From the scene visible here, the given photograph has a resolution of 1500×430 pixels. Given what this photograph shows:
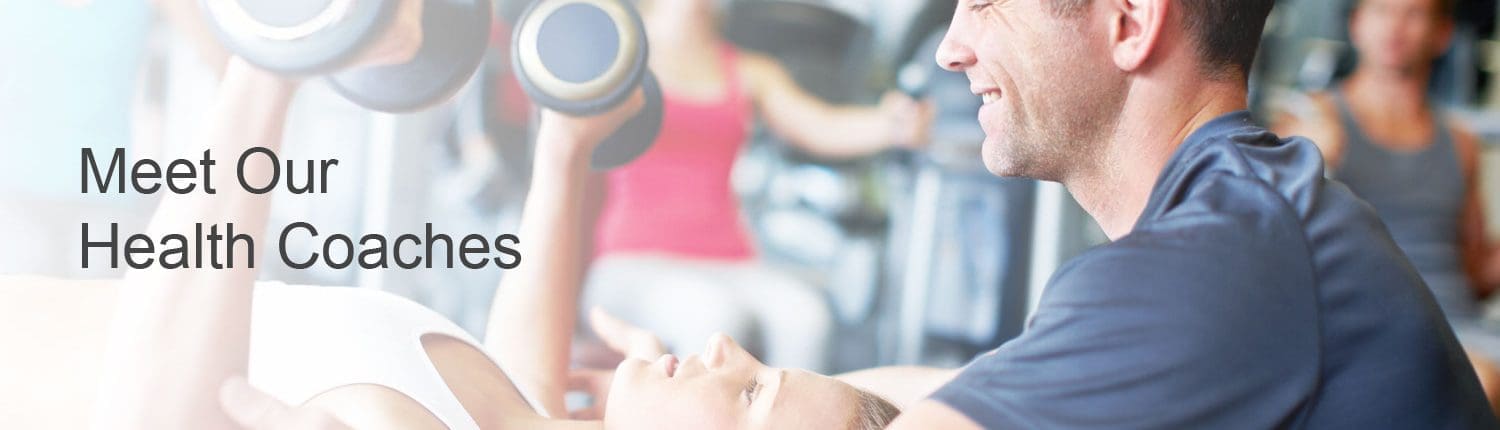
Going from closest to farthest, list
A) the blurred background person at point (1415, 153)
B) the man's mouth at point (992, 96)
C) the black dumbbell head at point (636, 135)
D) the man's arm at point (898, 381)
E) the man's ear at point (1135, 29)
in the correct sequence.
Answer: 1. the man's ear at point (1135, 29)
2. the man's mouth at point (992, 96)
3. the black dumbbell head at point (636, 135)
4. the man's arm at point (898, 381)
5. the blurred background person at point (1415, 153)

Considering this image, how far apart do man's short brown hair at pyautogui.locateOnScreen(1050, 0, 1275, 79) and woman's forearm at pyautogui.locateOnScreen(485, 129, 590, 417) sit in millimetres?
621

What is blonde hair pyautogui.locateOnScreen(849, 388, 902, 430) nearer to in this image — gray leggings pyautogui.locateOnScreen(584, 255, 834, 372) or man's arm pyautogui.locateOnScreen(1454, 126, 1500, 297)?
gray leggings pyautogui.locateOnScreen(584, 255, 834, 372)

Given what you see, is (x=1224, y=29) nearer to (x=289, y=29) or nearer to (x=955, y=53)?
(x=955, y=53)

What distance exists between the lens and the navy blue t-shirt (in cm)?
82

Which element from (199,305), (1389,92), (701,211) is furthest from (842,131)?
(1389,92)

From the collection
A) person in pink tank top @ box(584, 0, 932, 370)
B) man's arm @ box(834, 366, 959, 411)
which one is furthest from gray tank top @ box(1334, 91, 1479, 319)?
person in pink tank top @ box(584, 0, 932, 370)

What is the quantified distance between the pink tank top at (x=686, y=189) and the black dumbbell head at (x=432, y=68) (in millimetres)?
216

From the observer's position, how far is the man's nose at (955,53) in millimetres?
1190

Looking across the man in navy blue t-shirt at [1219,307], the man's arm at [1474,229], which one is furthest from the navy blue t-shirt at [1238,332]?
the man's arm at [1474,229]

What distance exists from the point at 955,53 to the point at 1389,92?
1.16m

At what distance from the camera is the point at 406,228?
1.35 meters

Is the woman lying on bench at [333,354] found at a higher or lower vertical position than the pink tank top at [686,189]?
lower

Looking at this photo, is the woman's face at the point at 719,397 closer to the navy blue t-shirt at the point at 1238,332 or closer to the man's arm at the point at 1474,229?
the navy blue t-shirt at the point at 1238,332

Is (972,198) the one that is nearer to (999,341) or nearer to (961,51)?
(999,341)
